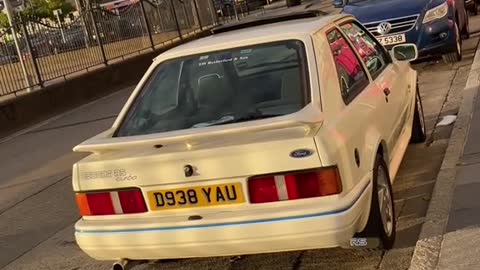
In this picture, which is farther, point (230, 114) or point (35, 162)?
point (35, 162)

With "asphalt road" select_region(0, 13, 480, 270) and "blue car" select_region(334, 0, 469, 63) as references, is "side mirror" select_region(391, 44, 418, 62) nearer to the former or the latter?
"asphalt road" select_region(0, 13, 480, 270)

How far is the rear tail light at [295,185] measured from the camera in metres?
3.64

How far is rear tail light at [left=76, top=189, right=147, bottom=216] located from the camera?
155 inches

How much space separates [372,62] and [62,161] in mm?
4947

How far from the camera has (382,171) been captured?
4.46m

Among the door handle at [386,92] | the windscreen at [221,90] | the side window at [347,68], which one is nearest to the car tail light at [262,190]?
the windscreen at [221,90]

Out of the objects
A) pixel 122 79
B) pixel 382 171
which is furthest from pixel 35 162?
pixel 122 79

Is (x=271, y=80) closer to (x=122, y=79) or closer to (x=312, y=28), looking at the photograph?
(x=312, y=28)

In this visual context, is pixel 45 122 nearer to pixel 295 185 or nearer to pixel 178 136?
pixel 178 136

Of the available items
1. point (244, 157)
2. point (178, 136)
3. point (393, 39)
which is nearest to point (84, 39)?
point (393, 39)

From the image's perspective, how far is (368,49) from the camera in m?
5.48

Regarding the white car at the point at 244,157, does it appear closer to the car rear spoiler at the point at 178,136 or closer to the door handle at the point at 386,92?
the car rear spoiler at the point at 178,136

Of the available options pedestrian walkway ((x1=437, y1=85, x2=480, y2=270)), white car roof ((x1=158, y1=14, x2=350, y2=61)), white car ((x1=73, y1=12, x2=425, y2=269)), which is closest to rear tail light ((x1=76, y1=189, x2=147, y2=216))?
white car ((x1=73, y1=12, x2=425, y2=269))

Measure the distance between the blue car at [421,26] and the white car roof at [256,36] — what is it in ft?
20.3
